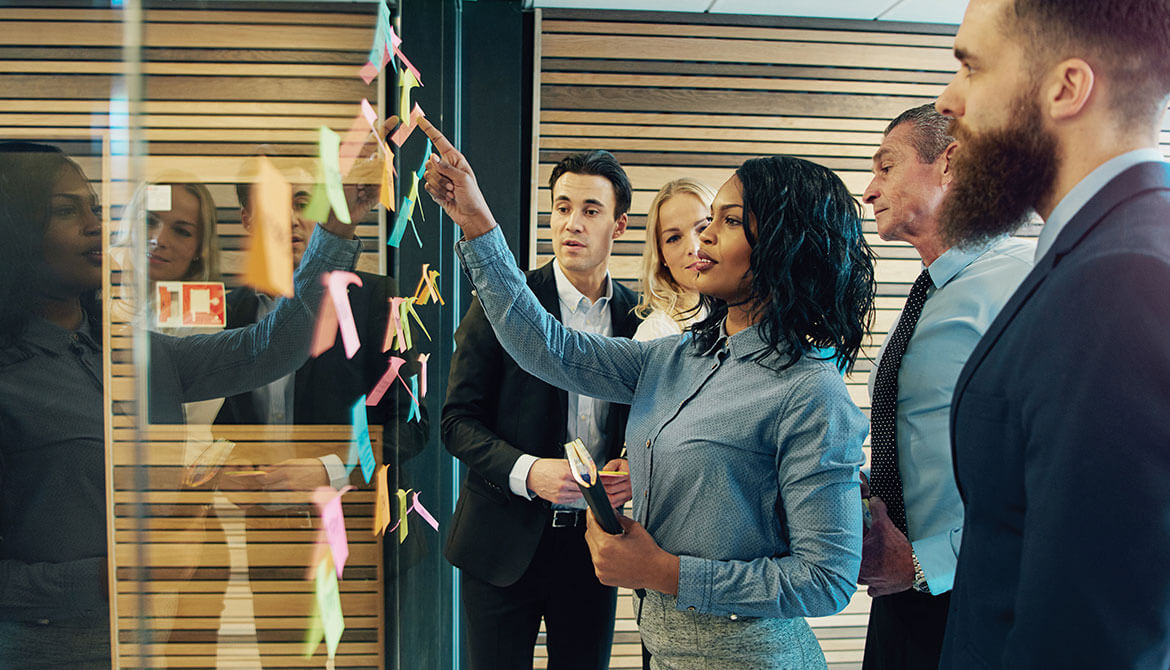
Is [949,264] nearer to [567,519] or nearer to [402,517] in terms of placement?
[567,519]

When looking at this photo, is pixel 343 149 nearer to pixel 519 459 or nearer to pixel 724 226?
pixel 724 226

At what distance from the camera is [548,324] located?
157 centimetres

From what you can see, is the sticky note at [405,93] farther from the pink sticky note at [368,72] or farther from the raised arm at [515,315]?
the pink sticky note at [368,72]

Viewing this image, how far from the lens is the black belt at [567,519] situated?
199cm

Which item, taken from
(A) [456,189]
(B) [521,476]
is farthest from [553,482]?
(A) [456,189]

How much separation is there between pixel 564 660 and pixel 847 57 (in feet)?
10.3

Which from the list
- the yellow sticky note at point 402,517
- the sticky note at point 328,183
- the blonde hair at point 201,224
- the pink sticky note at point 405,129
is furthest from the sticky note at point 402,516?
the blonde hair at point 201,224

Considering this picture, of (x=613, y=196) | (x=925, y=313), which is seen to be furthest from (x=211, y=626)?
(x=613, y=196)

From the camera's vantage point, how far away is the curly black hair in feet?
4.49

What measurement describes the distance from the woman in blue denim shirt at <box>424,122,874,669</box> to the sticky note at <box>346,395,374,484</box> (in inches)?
16.7

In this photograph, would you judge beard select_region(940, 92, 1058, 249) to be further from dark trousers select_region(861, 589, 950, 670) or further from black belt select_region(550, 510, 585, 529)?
black belt select_region(550, 510, 585, 529)

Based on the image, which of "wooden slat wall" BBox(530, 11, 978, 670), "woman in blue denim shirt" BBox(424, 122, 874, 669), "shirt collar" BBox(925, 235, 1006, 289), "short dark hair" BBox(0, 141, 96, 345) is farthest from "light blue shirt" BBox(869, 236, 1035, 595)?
"wooden slat wall" BBox(530, 11, 978, 670)

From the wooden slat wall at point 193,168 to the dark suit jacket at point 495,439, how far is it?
3.77 feet

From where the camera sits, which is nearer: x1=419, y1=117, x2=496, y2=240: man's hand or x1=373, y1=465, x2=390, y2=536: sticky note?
x1=373, y1=465, x2=390, y2=536: sticky note
